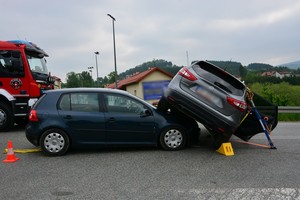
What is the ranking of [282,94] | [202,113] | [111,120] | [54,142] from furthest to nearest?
[282,94] < [111,120] < [54,142] < [202,113]

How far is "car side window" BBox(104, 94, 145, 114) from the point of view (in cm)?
686

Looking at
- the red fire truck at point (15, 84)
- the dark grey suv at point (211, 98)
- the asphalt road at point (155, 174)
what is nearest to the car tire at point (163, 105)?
the dark grey suv at point (211, 98)

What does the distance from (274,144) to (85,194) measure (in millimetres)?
5230

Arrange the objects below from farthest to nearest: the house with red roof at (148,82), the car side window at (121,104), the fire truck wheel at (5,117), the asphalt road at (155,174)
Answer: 1. the house with red roof at (148,82)
2. the fire truck wheel at (5,117)
3. the car side window at (121,104)
4. the asphalt road at (155,174)

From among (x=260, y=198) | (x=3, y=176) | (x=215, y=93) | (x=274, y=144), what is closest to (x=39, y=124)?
(x=3, y=176)

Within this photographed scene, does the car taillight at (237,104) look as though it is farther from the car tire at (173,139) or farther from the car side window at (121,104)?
the car side window at (121,104)

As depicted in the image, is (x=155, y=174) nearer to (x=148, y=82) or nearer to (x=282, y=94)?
(x=282, y=94)

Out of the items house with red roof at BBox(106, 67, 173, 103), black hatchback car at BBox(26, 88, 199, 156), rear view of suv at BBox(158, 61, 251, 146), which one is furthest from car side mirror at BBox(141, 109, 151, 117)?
house with red roof at BBox(106, 67, 173, 103)

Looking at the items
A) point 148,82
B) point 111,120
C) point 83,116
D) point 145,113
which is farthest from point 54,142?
point 148,82

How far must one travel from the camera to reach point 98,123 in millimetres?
6711

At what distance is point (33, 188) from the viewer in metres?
4.77

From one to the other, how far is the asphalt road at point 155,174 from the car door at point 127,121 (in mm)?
324

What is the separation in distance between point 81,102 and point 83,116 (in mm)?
324

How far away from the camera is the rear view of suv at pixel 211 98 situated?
20.9 feet
